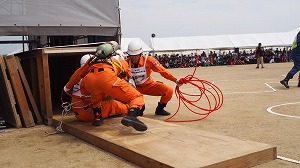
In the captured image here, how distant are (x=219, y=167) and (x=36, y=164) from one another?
221 centimetres

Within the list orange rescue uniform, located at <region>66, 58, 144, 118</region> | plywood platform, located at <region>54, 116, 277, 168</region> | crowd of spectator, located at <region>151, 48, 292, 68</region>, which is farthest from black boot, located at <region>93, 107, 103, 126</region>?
crowd of spectator, located at <region>151, 48, 292, 68</region>

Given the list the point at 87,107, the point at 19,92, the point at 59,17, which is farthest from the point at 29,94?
the point at 59,17

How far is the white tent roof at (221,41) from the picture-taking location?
33.0 m

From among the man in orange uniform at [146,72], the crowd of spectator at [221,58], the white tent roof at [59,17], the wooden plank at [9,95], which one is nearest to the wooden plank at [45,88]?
the wooden plank at [9,95]

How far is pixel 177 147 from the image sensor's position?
399 cm

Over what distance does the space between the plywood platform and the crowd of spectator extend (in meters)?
30.2

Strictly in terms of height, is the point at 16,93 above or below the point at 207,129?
above

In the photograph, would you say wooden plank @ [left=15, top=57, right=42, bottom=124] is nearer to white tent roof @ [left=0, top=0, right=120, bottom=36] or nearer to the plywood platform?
white tent roof @ [left=0, top=0, right=120, bottom=36]

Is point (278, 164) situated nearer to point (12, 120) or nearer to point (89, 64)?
point (89, 64)

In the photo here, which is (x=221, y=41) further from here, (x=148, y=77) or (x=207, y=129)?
(x=207, y=129)

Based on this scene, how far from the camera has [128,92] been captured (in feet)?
16.8

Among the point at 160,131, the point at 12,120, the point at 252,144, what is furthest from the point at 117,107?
the point at 252,144

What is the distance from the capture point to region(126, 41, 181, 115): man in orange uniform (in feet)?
21.6

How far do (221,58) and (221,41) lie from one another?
103 inches
